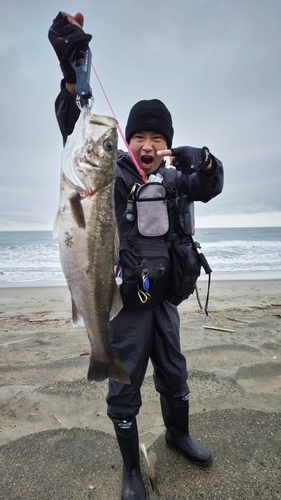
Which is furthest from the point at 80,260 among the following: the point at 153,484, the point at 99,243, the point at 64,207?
the point at 153,484

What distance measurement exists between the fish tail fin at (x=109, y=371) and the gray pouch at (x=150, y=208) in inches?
39.1

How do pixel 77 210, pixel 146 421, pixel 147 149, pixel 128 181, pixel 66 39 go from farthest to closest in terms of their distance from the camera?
pixel 146 421 < pixel 147 149 < pixel 128 181 < pixel 66 39 < pixel 77 210

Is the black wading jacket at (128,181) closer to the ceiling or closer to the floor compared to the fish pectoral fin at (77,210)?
closer to the ceiling

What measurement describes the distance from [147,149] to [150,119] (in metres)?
0.28

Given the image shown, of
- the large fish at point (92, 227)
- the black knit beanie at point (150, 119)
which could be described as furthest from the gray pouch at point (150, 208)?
the black knit beanie at point (150, 119)

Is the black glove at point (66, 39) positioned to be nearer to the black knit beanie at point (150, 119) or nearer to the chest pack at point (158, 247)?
the black knit beanie at point (150, 119)

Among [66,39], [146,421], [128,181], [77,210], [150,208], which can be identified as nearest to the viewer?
[77,210]

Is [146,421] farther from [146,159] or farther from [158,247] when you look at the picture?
[146,159]

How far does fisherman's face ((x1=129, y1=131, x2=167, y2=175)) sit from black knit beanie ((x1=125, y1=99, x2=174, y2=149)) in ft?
0.16

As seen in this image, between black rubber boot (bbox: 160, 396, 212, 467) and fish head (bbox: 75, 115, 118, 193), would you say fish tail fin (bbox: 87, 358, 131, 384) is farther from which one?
fish head (bbox: 75, 115, 118, 193)

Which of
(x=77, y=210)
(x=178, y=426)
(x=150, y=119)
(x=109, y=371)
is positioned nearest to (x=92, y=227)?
(x=77, y=210)

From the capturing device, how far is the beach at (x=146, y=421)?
96.3 inches

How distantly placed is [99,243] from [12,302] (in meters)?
8.66

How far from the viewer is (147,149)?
2752 millimetres
